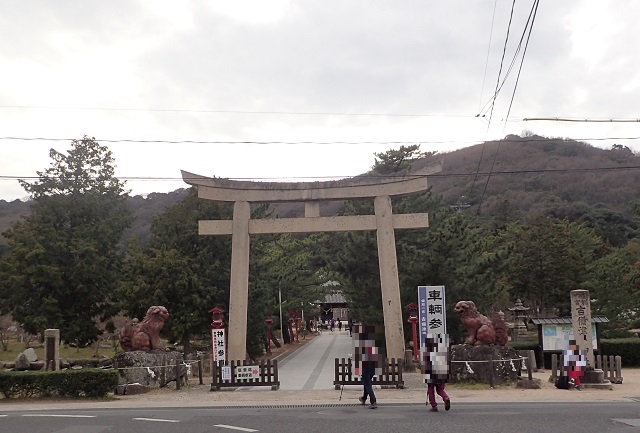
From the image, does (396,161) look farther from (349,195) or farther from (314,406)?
(314,406)

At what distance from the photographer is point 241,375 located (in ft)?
49.6

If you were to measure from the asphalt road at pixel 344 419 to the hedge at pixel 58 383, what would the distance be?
232 centimetres

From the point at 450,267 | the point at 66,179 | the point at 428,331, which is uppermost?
the point at 66,179

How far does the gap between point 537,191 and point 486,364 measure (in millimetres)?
82100

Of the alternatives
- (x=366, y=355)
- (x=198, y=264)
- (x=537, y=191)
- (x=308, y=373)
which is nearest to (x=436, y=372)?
(x=366, y=355)

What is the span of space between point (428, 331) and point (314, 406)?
20.7 ft

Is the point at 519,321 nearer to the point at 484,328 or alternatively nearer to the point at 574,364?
the point at 574,364

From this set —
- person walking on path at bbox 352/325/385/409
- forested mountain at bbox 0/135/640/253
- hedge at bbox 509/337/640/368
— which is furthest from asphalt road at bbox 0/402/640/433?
forested mountain at bbox 0/135/640/253

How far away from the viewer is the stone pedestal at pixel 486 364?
15.4m

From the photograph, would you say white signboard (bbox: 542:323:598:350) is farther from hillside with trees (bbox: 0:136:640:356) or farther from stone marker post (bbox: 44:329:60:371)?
stone marker post (bbox: 44:329:60:371)

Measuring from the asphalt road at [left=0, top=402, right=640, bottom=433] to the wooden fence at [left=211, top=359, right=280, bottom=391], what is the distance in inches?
119

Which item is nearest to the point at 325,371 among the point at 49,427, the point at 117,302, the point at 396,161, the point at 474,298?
the point at 474,298

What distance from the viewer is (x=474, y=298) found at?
2311 cm

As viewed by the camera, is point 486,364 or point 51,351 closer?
point 486,364
